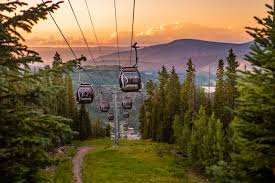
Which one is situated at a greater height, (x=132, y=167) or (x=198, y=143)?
(x=198, y=143)

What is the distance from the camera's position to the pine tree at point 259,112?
1398 centimetres

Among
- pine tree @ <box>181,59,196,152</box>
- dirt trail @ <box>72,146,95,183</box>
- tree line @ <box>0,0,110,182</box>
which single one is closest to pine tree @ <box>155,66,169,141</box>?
pine tree @ <box>181,59,196,152</box>

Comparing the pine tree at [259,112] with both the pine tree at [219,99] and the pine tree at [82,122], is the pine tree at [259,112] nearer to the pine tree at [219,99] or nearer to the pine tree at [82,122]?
the pine tree at [219,99]

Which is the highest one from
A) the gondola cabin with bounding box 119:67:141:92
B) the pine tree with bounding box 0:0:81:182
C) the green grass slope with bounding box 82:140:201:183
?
the gondola cabin with bounding box 119:67:141:92

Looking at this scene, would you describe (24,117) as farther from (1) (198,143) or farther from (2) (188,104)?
(2) (188,104)

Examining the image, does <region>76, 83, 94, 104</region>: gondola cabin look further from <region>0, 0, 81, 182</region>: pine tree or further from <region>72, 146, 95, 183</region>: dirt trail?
<region>0, 0, 81, 182</region>: pine tree

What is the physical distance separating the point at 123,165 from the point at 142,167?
2.89 meters

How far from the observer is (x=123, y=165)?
61.4 meters

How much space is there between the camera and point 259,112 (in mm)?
14156

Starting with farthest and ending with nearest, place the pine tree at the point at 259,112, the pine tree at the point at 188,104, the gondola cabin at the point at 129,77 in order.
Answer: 1. the pine tree at the point at 188,104
2. the gondola cabin at the point at 129,77
3. the pine tree at the point at 259,112

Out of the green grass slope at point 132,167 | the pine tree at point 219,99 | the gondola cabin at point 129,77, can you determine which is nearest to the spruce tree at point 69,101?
the green grass slope at point 132,167

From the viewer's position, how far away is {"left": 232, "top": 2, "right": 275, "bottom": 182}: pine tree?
13984 mm

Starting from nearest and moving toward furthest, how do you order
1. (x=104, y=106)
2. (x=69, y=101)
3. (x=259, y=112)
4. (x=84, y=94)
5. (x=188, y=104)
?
(x=259, y=112), (x=84, y=94), (x=104, y=106), (x=188, y=104), (x=69, y=101)

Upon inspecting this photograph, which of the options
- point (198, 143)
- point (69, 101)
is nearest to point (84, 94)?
point (198, 143)
